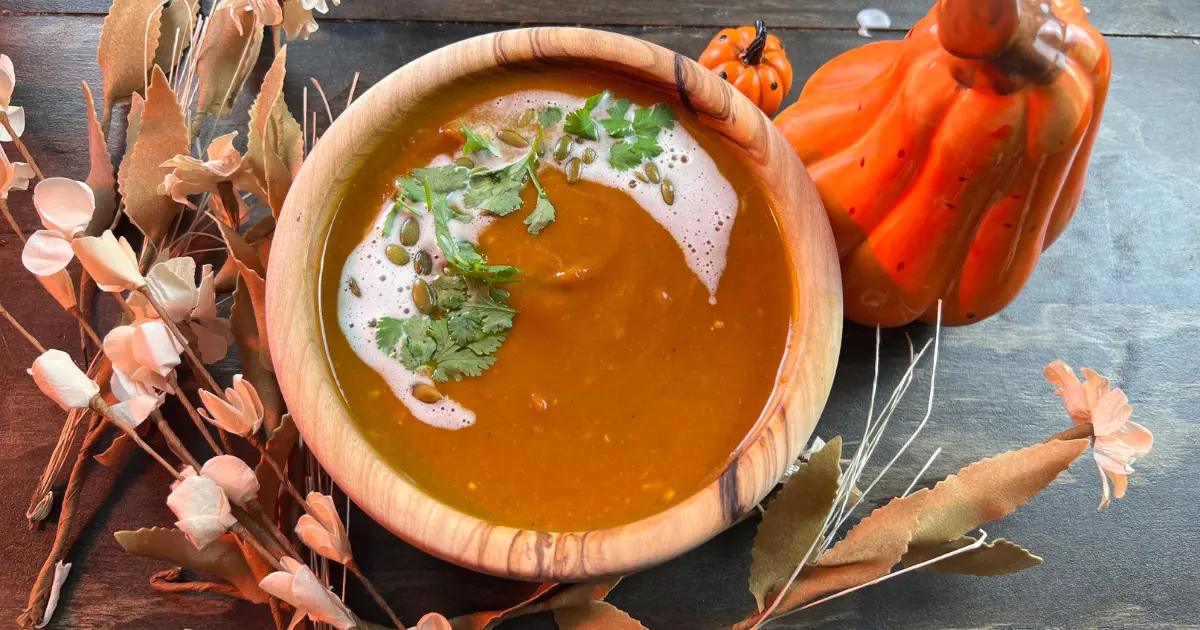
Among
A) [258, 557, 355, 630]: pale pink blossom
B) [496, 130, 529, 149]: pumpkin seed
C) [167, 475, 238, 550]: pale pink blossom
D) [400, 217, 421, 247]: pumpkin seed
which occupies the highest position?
[496, 130, 529, 149]: pumpkin seed

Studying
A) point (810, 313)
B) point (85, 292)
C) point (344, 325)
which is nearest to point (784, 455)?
point (810, 313)

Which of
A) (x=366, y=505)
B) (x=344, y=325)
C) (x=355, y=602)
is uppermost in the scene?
(x=344, y=325)

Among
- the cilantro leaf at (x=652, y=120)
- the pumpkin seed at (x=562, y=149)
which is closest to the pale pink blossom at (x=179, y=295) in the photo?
the pumpkin seed at (x=562, y=149)

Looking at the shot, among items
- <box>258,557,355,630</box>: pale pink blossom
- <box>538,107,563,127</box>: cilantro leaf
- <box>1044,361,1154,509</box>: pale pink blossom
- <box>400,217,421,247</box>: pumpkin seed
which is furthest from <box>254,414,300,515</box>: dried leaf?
<box>1044,361,1154,509</box>: pale pink blossom

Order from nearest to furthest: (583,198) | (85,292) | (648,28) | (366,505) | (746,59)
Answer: (366,505) < (583,198) < (85,292) < (746,59) < (648,28)

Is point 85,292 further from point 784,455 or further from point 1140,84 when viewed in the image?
point 1140,84

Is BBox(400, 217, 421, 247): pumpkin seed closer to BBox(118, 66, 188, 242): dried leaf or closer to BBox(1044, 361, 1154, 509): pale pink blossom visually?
BBox(118, 66, 188, 242): dried leaf
